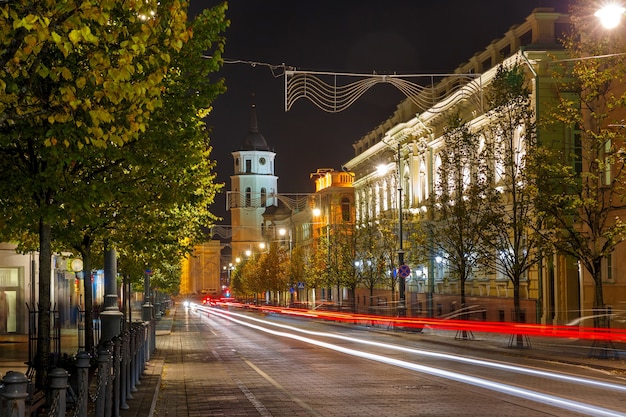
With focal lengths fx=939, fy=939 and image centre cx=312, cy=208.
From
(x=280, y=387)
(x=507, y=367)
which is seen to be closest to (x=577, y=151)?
(x=507, y=367)

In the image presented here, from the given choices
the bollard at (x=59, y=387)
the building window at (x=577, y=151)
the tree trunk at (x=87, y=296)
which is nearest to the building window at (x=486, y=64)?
the building window at (x=577, y=151)

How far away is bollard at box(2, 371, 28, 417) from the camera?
6270 mm

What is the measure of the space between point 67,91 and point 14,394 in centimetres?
420

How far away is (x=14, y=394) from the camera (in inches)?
247

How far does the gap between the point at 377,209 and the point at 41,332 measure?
6572 centimetres

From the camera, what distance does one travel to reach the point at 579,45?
2889 centimetres

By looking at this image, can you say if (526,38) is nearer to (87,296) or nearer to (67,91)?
(87,296)

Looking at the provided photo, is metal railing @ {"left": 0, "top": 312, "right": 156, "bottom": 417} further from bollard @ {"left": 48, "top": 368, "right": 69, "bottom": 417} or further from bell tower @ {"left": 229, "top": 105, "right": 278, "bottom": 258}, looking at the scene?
bell tower @ {"left": 229, "top": 105, "right": 278, "bottom": 258}

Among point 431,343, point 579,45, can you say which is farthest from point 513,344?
point 579,45

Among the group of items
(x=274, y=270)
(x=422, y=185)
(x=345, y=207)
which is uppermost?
(x=345, y=207)

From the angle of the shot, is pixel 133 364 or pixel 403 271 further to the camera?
pixel 403 271

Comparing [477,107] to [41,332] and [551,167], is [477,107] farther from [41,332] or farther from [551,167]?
[41,332]

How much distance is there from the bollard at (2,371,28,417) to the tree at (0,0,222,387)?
3050 millimetres

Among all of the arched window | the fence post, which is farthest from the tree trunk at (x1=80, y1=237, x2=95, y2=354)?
the arched window
